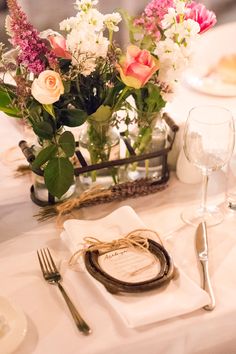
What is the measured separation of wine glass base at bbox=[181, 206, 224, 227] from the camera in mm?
1111

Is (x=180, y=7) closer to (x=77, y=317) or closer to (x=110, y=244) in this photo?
(x=110, y=244)

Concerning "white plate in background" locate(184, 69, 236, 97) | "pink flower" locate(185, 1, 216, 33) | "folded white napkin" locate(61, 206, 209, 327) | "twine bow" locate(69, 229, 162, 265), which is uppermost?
"pink flower" locate(185, 1, 216, 33)

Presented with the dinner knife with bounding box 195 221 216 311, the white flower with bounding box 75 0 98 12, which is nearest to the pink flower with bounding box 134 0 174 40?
the white flower with bounding box 75 0 98 12

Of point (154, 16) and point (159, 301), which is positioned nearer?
point (159, 301)

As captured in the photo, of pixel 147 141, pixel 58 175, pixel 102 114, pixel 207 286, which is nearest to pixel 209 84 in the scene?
pixel 147 141

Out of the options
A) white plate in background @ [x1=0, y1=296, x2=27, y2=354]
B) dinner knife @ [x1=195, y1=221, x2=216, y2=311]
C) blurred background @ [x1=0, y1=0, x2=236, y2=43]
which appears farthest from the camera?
blurred background @ [x1=0, y1=0, x2=236, y2=43]

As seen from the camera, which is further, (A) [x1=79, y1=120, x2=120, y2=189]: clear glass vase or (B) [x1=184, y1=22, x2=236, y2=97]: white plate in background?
(B) [x1=184, y1=22, x2=236, y2=97]: white plate in background

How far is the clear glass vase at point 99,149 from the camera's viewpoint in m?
1.14

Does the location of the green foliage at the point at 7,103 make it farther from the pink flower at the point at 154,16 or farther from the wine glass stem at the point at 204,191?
the wine glass stem at the point at 204,191

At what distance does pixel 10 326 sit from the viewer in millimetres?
812

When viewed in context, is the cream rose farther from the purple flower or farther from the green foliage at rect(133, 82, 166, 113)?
the green foliage at rect(133, 82, 166, 113)

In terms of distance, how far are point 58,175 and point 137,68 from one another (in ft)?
0.88

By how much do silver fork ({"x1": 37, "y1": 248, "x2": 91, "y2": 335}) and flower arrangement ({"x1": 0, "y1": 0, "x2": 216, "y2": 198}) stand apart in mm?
127

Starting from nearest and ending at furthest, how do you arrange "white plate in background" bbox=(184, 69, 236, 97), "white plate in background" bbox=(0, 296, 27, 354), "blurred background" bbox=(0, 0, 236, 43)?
"white plate in background" bbox=(0, 296, 27, 354) → "white plate in background" bbox=(184, 69, 236, 97) → "blurred background" bbox=(0, 0, 236, 43)
